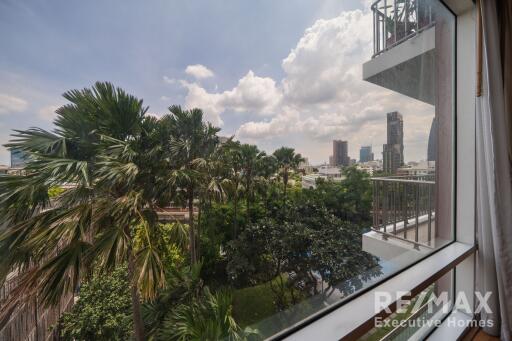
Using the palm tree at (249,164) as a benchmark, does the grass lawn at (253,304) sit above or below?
below

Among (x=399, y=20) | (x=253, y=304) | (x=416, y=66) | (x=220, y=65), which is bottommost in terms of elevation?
(x=253, y=304)

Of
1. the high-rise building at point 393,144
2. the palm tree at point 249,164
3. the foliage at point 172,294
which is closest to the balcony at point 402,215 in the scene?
the high-rise building at point 393,144

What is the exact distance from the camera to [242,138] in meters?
0.87

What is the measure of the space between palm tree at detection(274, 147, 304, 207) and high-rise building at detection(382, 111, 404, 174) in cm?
79

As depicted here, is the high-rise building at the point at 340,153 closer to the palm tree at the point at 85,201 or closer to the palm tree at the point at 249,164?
the palm tree at the point at 249,164

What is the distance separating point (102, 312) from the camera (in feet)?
2.16

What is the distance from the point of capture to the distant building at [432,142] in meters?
1.73

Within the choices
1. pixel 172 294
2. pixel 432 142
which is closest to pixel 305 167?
pixel 172 294

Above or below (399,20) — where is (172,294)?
below

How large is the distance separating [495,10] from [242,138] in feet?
6.17

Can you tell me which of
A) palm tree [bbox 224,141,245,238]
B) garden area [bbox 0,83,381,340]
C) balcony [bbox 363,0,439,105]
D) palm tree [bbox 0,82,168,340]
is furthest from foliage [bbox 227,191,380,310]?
balcony [bbox 363,0,439,105]

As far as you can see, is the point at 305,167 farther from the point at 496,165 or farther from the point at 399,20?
the point at 399,20

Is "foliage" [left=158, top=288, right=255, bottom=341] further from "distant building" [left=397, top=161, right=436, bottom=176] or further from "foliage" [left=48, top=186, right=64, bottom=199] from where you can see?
"distant building" [left=397, top=161, right=436, bottom=176]

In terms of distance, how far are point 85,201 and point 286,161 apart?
73 centimetres
